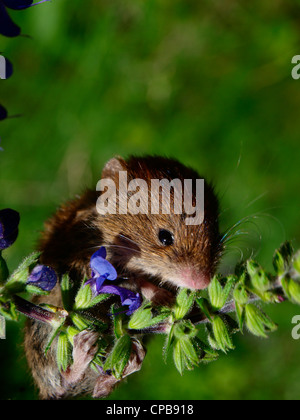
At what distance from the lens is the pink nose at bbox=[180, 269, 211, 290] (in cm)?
263

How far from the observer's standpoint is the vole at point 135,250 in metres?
2.77

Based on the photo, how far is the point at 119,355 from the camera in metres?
2.02

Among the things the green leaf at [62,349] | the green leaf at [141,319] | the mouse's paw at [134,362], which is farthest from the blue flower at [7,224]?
the mouse's paw at [134,362]

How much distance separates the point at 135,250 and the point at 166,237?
19 centimetres

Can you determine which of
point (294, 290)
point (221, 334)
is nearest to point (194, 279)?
point (221, 334)

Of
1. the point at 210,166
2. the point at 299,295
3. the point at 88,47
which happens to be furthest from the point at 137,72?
the point at 299,295

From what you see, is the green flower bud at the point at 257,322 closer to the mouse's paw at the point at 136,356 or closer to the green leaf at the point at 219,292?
the green leaf at the point at 219,292

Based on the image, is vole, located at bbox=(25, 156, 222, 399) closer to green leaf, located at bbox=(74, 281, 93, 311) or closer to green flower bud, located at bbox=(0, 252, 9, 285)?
green leaf, located at bbox=(74, 281, 93, 311)

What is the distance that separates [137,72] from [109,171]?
256 cm

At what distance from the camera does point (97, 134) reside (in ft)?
17.3

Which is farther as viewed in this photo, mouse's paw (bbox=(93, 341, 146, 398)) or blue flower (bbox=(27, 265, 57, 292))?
mouse's paw (bbox=(93, 341, 146, 398))

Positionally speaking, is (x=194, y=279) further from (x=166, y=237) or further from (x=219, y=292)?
(x=219, y=292)

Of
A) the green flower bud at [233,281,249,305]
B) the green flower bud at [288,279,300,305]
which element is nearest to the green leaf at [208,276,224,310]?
the green flower bud at [233,281,249,305]

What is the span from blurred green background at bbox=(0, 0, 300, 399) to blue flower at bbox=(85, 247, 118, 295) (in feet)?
9.76
